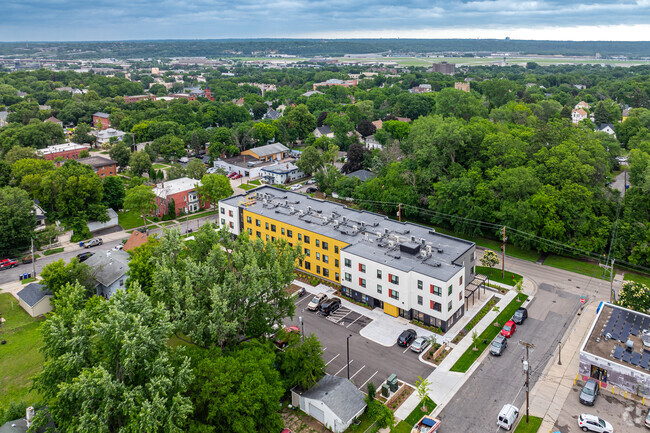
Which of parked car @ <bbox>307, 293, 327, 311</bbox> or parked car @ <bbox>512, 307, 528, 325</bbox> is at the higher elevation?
parked car @ <bbox>512, 307, 528, 325</bbox>

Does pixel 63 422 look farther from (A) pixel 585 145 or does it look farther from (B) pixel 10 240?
(A) pixel 585 145

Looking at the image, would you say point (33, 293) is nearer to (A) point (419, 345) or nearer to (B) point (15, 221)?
(B) point (15, 221)

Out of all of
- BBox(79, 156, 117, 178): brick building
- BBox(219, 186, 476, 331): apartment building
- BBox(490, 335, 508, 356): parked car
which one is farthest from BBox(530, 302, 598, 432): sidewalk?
BBox(79, 156, 117, 178): brick building

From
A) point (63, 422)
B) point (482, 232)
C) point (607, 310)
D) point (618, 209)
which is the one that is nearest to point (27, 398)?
point (63, 422)

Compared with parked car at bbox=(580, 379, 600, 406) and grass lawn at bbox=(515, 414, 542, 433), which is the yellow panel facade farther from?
parked car at bbox=(580, 379, 600, 406)

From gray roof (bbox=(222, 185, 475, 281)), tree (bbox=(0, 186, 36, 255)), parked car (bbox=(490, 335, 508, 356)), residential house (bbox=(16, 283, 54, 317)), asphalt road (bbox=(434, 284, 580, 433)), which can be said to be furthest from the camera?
tree (bbox=(0, 186, 36, 255))

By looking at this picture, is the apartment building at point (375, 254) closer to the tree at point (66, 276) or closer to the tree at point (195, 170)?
the tree at point (66, 276)
